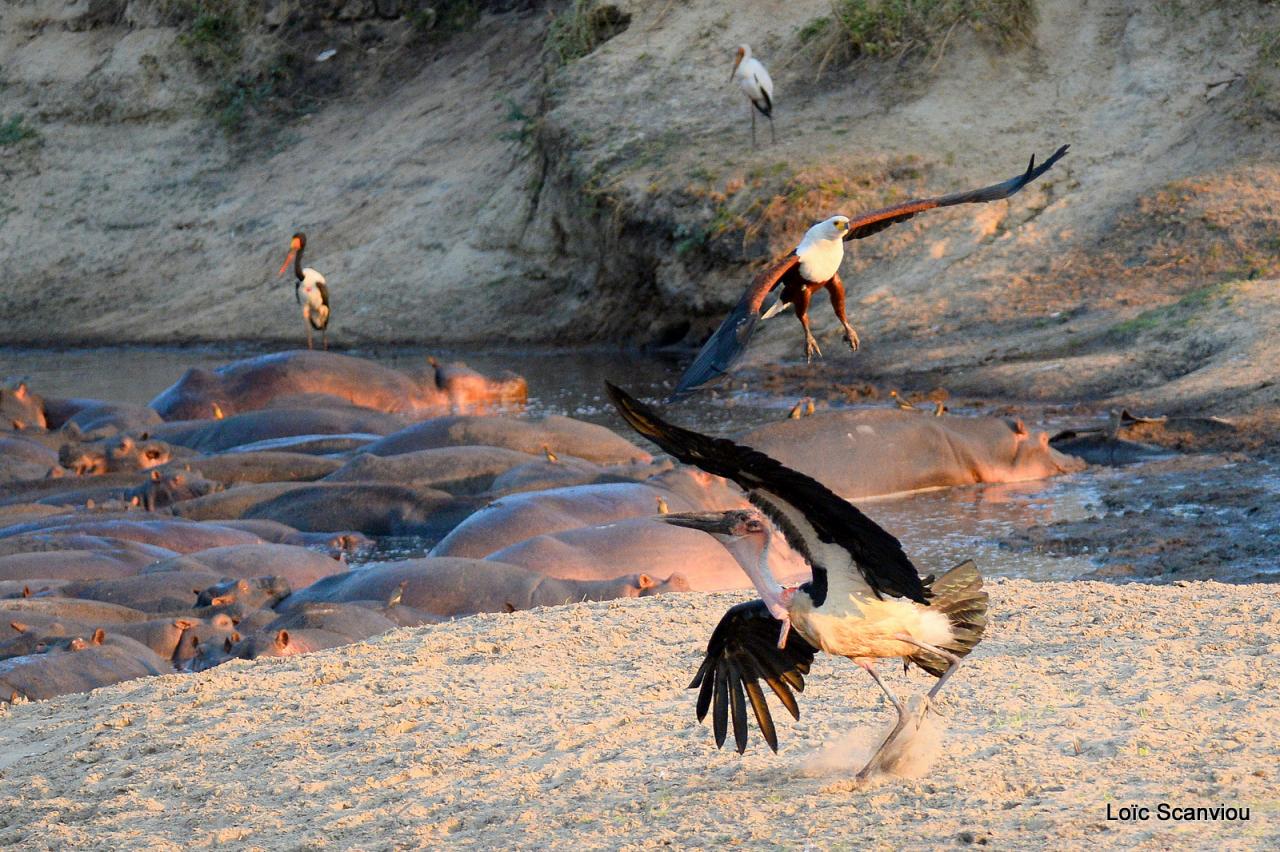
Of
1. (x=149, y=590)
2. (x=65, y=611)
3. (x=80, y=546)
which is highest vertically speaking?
(x=65, y=611)

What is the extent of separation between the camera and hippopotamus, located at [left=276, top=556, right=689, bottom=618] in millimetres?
7348

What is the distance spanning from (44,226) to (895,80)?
13.2m

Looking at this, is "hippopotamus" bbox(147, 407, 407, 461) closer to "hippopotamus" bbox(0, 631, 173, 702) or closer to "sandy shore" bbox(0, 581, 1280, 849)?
"hippopotamus" bbox(0, 631, 173, 702)

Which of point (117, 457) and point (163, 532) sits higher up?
point (163, 532)

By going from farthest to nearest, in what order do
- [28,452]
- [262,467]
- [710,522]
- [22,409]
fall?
[22,409]
[28,452]
[262,467]
[710,522]

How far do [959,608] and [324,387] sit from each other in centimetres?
1091


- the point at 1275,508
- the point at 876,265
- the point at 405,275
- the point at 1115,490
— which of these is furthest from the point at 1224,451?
the point at 405,275

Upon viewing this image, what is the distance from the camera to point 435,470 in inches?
411

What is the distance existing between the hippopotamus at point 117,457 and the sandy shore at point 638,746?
5619 millimetres

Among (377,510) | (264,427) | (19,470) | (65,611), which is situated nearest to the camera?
(65,611)

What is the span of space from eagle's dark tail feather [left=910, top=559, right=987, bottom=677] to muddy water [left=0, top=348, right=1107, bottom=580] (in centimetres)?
397

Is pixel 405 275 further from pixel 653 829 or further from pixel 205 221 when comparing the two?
pixel 653 829

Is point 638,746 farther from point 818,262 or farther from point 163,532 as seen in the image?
point 163,532

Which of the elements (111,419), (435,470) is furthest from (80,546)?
(111,419)
